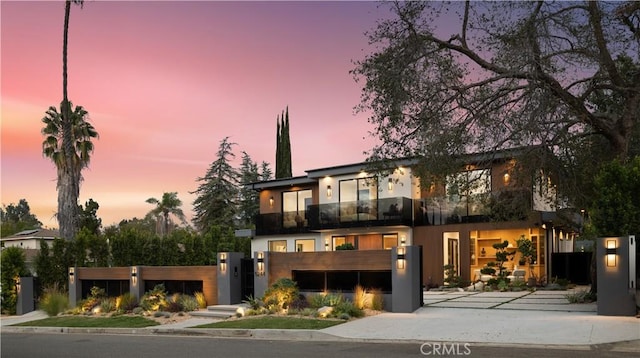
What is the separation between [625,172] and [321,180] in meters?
20.1

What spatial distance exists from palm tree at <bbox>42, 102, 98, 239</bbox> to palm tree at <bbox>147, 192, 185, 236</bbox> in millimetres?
27173

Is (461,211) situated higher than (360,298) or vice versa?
(461,211)

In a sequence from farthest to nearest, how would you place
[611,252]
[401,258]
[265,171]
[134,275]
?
[265,171] < [134,275] < [401,258] < [611,252]

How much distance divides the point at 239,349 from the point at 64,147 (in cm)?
2887

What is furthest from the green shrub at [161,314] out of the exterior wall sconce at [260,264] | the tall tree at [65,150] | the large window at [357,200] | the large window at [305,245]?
the tall tree at [65,150]

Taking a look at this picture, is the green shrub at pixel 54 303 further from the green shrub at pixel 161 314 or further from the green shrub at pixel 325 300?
the green shrub at pixel 325 300

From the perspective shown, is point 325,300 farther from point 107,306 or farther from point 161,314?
point 107,306

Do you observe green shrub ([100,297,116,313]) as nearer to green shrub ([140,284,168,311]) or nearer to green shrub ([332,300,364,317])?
green shrub ([140,284,168,311])

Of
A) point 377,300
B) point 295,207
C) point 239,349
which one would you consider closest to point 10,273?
point 295,207

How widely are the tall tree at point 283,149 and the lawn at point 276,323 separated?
32775 mm

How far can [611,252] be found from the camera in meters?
15.9

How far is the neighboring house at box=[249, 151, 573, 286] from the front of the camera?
27938mm

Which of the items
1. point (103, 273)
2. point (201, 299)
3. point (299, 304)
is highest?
point (103, 273)

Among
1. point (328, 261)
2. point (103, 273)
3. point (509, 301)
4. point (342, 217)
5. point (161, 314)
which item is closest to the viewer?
point (509, 301)
